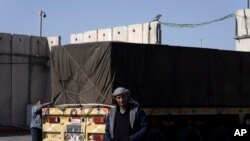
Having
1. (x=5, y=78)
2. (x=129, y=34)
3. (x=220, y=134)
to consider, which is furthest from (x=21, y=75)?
(x=220, y=134)

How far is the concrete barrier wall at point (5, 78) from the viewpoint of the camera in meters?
27.1

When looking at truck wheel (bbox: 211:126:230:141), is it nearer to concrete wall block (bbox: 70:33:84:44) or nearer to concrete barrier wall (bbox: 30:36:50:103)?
concrete wall block (bbox: 70:33:84:44)

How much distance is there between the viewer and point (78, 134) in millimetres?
14047

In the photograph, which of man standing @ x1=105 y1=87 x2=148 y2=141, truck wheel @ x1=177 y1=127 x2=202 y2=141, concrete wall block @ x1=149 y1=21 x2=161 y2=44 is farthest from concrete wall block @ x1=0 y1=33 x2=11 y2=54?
man standing @ x1=105 y1=87 x2=148 y2=141

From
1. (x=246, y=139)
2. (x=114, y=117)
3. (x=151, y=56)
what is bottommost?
(x=246, y=139)

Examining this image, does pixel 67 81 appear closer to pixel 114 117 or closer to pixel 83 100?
pixel 83 100

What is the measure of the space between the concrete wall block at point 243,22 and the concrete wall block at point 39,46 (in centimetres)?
1013

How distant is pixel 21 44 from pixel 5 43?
1007mm

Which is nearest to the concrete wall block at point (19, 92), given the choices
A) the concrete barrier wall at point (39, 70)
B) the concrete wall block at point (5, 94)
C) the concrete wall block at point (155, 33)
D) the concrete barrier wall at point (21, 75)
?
the concrete barrier wall at point (21, 75)

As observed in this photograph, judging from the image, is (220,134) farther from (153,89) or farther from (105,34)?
(105,34)

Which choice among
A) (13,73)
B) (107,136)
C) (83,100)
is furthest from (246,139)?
(13,73)

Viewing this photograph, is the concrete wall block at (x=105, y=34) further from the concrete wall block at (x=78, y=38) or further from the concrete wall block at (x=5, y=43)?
the concrete wall block at (x=5, y=43)

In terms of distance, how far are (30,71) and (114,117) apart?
21510 millimetres

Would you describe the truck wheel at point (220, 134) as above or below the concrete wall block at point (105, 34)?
below
